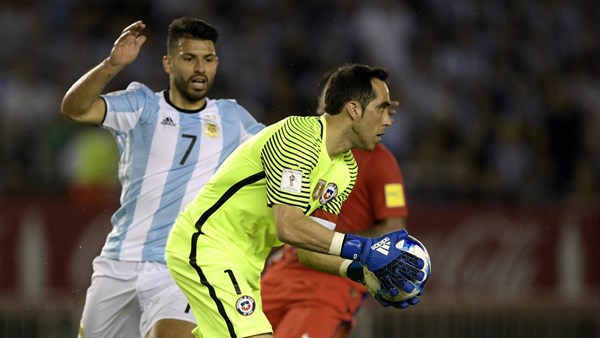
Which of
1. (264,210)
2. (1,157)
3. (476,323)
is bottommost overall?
(476,323)

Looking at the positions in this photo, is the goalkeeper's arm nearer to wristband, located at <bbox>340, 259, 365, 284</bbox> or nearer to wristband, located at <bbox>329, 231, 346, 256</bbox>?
wristband, located at <bbox>340, 259, 365, 284</bbox>

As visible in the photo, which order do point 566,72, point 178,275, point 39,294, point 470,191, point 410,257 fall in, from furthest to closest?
point 566,72, point 470,191, point 39,294, point 178,275, point 410,257

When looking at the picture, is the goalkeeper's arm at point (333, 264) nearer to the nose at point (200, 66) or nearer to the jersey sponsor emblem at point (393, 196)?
the jersey sponsor emblem at point (393, 196)

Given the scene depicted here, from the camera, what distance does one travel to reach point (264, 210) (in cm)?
621

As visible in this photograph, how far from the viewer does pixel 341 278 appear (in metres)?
7.59

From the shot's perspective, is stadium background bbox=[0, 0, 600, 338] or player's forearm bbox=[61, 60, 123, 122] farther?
stadium background bbox=[0, 0, 600, 338]

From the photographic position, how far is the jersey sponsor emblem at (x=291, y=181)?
19.4ft

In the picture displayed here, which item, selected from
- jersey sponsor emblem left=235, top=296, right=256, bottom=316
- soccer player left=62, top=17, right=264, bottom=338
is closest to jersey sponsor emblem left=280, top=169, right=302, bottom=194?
jersey sponsor emblem left=235, top=296, right=256, bottom=316

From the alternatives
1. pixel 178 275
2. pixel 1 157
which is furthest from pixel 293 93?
pixel 178 275

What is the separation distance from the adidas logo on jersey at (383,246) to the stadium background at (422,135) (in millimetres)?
5824

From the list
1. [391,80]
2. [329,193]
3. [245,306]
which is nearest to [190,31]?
[329,193]

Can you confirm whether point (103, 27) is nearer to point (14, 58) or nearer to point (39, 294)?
point (14, 58)

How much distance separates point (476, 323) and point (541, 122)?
3.34 meters

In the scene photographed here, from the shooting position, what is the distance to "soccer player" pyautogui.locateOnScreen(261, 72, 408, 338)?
7488 millimetres
